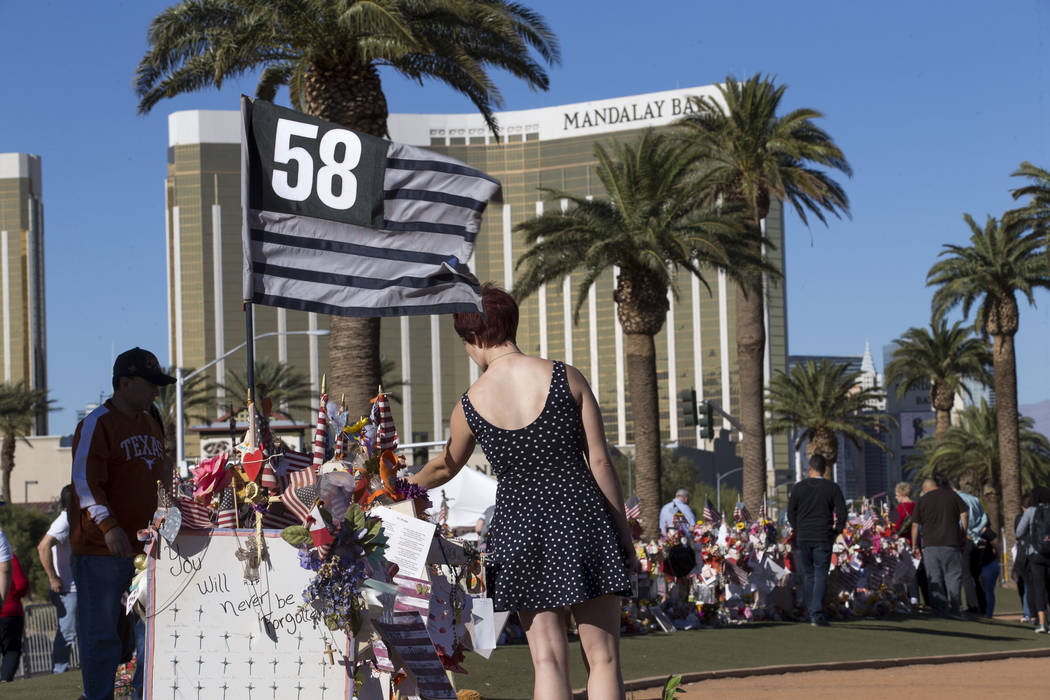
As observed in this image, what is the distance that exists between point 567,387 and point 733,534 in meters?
10.3

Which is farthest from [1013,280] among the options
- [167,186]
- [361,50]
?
[167,186]

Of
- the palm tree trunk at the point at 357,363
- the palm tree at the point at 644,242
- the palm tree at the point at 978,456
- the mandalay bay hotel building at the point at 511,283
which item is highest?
the mandalay bay hotel building at the point at 511,283

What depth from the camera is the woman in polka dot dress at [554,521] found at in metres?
4.79

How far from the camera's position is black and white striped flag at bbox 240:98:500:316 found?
6168 millimetres

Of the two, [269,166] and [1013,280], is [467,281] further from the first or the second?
[1013,280]

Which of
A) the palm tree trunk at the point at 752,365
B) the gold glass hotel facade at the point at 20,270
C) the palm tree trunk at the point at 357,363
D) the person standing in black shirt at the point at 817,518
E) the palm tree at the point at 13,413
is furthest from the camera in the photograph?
the gold glass hotel facade at the point at 20,270

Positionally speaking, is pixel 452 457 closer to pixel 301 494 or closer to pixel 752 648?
pixel 301 494

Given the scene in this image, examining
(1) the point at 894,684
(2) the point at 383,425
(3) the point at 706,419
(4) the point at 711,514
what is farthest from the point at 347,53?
(3) the point at 706,419

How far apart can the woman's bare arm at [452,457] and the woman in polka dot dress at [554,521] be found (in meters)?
0.14

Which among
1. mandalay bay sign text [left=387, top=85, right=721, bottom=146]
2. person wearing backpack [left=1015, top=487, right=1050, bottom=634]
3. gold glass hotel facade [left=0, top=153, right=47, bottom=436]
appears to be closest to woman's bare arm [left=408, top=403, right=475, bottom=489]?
person wearing backpack [left=1015, top=487, right=1050, bottom=634]

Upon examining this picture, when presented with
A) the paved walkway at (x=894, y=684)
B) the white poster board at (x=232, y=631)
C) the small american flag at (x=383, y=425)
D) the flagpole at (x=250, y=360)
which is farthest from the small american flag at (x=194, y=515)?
the paved walkway at (x=894, y=684)

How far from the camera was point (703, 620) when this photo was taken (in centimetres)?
1449

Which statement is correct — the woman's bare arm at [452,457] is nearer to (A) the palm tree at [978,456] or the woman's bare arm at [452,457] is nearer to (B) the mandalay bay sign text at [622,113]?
(A) the palm tree at [978,456]

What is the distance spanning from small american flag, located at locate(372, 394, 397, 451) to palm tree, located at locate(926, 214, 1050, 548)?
35.1 metres
